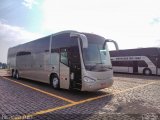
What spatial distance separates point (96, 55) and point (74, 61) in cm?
114

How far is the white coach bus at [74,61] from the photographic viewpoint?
30.8ft

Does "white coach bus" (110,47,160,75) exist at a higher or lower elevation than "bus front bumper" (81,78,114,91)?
higher

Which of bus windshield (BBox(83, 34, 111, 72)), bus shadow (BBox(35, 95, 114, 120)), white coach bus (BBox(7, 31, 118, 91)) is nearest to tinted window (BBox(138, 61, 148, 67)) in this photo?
white coach bus (BBox(7, 31, 118, 91))

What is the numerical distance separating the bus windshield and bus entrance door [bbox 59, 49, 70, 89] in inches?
53.0

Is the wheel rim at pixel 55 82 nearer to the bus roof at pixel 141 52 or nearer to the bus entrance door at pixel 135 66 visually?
the bus roof at pixel 141 52

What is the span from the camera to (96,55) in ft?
32.3

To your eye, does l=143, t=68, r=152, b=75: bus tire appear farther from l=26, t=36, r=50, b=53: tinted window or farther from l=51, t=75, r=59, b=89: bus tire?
l=51, t=75, r=59, b=89: bus tire

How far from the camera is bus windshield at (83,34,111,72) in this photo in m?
9.50

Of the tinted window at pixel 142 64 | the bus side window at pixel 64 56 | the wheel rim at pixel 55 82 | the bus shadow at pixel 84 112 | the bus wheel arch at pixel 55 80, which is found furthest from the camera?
the tinted window at pixel 142 64

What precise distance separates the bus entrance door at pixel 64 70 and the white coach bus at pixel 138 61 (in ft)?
50.4

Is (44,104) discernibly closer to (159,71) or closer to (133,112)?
(133,112)

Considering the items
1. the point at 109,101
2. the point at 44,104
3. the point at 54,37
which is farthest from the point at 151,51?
the point at 44,104

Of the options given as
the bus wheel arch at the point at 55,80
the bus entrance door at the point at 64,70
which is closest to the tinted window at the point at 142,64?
the bus wheel arch at the point at 55,80

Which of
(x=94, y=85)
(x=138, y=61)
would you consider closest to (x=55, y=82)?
(x=94, y=85)
